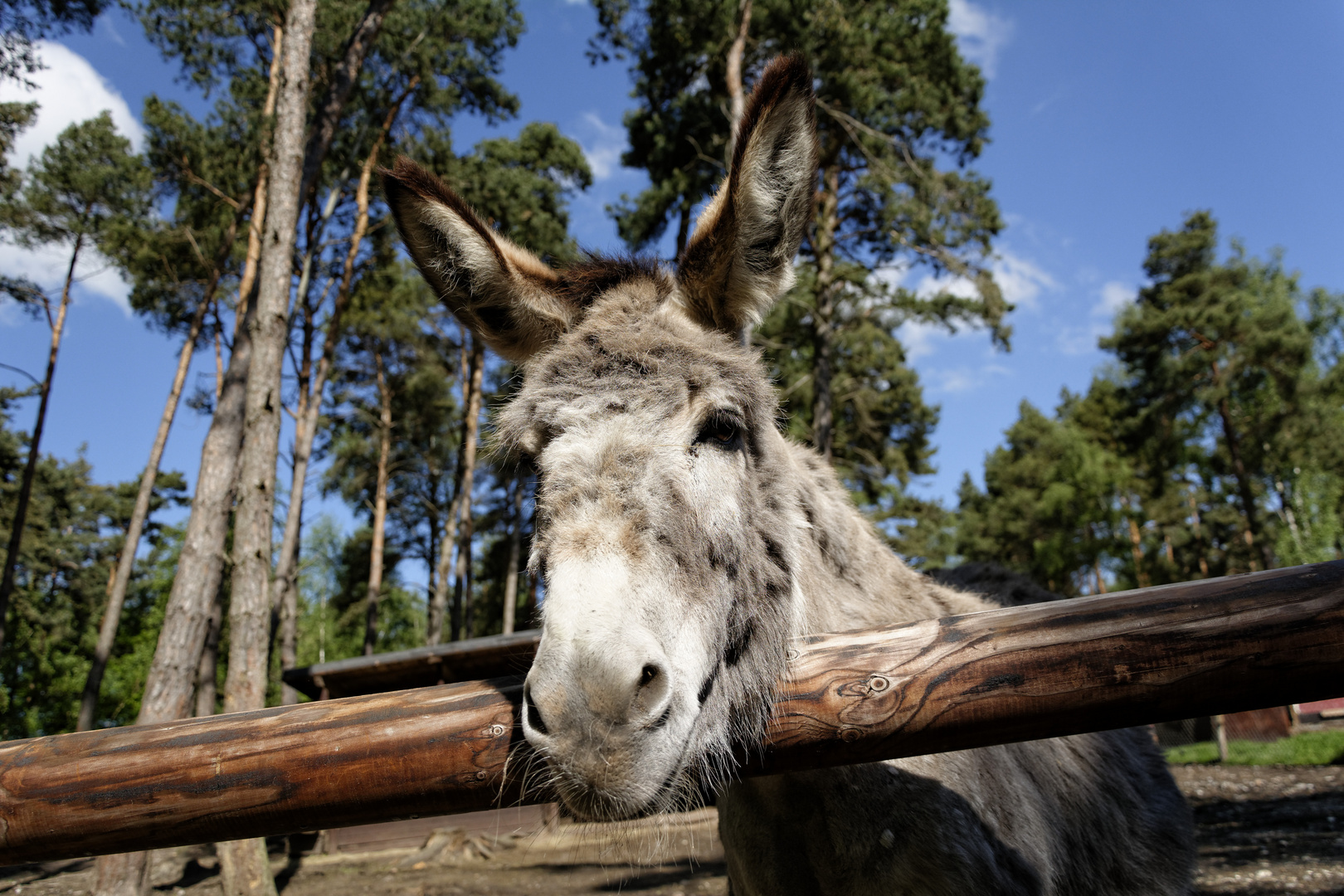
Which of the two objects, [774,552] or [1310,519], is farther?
[1310,519]

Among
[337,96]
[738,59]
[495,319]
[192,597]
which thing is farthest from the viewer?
[738,59]

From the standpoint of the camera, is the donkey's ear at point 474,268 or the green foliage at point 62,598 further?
the green foliage at point 62,598

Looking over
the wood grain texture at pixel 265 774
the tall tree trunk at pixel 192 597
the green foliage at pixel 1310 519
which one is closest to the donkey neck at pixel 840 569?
the wood grain texture at pixel 265 774

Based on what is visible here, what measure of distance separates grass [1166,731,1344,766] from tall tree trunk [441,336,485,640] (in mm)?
19515

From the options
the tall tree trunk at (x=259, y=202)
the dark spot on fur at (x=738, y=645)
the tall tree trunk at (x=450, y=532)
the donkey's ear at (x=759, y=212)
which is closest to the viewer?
the dark spot on fur at (x=738, y=645)

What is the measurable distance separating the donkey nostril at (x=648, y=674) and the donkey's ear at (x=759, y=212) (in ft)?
4.56

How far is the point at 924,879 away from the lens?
2029mm

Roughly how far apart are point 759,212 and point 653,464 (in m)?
1.07

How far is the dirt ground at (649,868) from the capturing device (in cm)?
713

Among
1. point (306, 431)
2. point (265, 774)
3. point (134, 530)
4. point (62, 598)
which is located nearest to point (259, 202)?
point (306, 431)

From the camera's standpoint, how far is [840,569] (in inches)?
103

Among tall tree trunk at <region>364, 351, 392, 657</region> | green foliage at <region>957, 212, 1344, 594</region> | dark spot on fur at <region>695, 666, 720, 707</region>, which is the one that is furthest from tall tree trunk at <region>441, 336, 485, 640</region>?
green foliage at <region>957, 212, 1344, 594</region>

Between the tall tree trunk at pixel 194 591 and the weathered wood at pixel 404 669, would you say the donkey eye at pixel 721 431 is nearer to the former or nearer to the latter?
the tall tree trunk at pixel 194 591

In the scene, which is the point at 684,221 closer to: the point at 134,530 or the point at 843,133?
the point at 843,133
